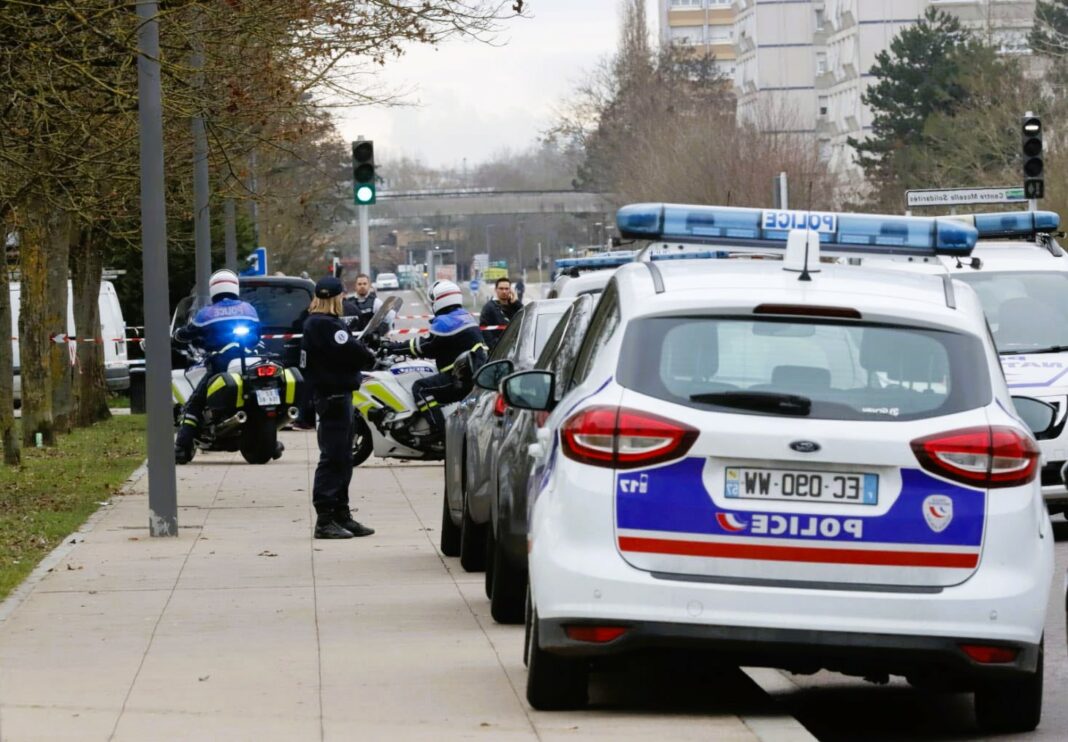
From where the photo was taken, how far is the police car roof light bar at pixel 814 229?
7.78 m

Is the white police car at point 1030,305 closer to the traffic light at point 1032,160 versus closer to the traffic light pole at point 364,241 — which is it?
the traffic light at point 1032,160

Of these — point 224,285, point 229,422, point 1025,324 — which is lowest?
point 229,422

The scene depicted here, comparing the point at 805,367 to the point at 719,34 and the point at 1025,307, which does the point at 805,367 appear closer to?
the point at 1025,307

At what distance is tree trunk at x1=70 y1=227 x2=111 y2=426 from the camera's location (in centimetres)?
3141

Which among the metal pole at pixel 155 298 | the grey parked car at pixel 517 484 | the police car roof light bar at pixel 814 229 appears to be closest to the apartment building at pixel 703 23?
the metal pole at pixel 155 298

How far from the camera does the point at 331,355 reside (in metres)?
13.9

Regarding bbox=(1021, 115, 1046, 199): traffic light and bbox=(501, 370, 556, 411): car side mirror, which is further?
bbox=(1021, 115, 1046, 199): traffic light

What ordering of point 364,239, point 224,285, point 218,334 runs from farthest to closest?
point 364,239, point 218,334, point 224,285

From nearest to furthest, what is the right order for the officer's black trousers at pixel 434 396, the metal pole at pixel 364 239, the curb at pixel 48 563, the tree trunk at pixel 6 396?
the curb at pixel 48 563 → the officer's black trousers at pixel 434 396 → the tree trunk at pixel 6 396 → the metal pole at pixel 364 239

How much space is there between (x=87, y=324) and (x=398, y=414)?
13180 millimetres

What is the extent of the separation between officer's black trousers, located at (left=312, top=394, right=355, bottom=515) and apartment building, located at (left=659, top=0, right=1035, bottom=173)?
83159 millimetres

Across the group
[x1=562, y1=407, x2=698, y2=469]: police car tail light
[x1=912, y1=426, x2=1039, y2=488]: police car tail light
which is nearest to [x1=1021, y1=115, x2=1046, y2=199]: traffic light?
[x1=912, y1=426, x2=1039, y2=488]: police car tail light

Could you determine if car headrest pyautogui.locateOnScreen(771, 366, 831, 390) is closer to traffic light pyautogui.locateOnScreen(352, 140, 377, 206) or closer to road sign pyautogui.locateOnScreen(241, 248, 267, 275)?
traffic light pyautogui.locateOnScreen(352, 140, 377, 206)

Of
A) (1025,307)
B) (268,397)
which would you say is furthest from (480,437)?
(268,397)
